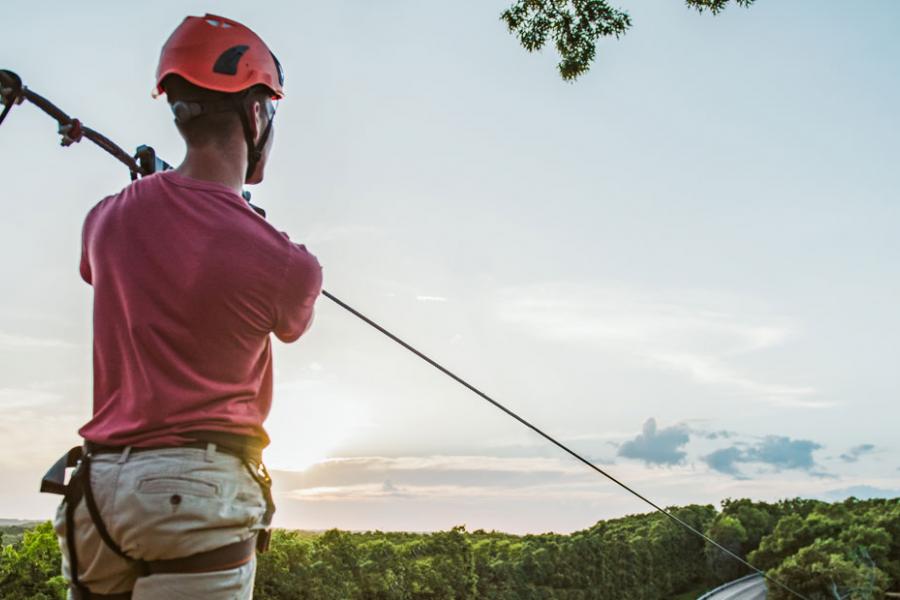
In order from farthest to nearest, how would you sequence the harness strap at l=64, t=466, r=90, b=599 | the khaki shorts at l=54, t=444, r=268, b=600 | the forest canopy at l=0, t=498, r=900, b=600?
the forest canopy at l=0, t=498, r=900, b=600 < the harness strap at l=64, t=466, r=90, b=599 < the khaki shorts at l=54, t=444, r=268, b=600

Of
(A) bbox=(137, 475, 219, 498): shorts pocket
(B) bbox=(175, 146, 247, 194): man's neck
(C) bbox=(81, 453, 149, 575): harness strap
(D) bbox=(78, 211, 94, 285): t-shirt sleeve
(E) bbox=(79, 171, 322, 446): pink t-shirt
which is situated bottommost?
(C) bbox=(81, 453, 149, 575): harness strap

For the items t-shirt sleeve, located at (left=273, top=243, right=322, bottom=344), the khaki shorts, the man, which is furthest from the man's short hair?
the khaki shorts

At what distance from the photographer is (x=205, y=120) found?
9.64ft

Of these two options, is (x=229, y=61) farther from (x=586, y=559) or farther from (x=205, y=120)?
(x=586, y=559)

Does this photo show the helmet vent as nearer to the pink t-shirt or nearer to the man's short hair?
the man's short hair

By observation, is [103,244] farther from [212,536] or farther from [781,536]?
[781,536]

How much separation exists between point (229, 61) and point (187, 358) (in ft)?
3.47

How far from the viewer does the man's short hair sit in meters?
2.94

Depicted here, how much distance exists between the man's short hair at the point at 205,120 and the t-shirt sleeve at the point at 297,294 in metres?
0.47

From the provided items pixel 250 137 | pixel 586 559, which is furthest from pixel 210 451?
pixel 586 559

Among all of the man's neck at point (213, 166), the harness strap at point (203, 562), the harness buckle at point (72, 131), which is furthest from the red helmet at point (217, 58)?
the harness strap at point (203, 562)

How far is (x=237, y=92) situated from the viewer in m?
2.94

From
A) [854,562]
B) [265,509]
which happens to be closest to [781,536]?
[854,562]

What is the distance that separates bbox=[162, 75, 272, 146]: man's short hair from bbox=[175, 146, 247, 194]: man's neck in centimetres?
3
